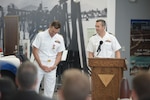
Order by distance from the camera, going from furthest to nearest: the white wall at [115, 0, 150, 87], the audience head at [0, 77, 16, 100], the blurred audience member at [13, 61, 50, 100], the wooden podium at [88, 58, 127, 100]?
the white wall at [115, 0, 150, 87], the wooden podium at [88, 58, 127, 100], the audience head at [0, 77, 16, 100], the blurred audience member at [13, 61, 50, 100]

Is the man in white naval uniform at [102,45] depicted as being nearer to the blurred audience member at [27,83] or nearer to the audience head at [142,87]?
the blurred audience member at [27,83]

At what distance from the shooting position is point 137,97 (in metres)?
2.42

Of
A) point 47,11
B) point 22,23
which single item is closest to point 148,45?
point 47,11

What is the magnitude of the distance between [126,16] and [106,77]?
418 cm

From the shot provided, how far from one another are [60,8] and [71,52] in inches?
51.3

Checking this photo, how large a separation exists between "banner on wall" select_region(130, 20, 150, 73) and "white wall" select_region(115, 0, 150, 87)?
147mm

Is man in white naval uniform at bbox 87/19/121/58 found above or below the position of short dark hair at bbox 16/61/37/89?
above

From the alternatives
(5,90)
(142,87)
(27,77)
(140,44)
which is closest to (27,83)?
(27,77)

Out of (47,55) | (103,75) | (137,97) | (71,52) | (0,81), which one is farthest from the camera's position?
(71,52)

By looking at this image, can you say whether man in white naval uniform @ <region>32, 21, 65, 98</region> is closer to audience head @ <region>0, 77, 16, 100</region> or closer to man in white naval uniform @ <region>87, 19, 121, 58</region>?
man in white naval uniform @ <region>87, 19, 121, 58</region>

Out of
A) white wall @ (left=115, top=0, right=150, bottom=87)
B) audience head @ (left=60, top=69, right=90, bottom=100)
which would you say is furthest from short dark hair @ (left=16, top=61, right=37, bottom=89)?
white wall @ (left=115, top=0, right=150, bottom=87)

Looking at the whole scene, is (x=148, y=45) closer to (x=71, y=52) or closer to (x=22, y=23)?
(x=71, y=52)

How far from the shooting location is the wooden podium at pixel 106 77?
5445 mm

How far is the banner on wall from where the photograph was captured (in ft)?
30.9
